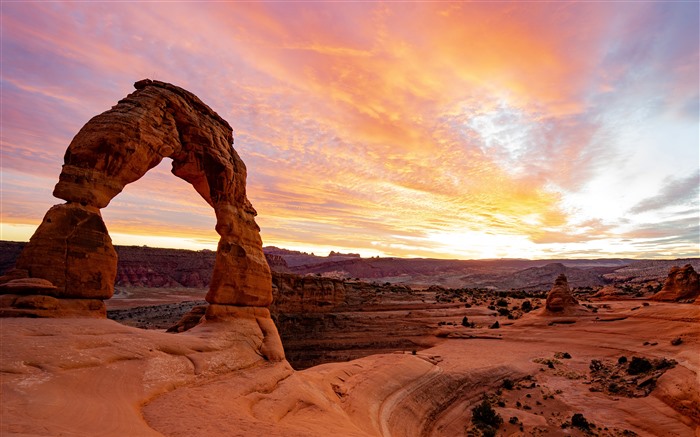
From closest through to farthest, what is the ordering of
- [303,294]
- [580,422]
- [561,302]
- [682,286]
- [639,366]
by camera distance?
[580,422], [639,366], [682,286], [561,302], [303,294]

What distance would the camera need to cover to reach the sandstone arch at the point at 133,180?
10.2 m

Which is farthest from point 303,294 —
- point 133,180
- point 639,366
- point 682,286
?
point 682,286

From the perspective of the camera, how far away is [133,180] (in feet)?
40.4

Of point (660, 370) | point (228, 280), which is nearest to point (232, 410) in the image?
point (228, 280)

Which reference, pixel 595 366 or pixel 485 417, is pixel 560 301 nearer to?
pixel 595 366

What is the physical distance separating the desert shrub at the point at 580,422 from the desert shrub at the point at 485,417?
2.73 m

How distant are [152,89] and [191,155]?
2711 millimetres

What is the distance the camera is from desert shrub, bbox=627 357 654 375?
18.6 m

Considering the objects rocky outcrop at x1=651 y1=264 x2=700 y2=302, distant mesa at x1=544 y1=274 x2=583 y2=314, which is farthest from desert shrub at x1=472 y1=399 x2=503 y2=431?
rocky outcrop at x1=651 y1=264 x2=700 y2=302

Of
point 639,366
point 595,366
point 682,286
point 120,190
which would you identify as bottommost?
point 595,366

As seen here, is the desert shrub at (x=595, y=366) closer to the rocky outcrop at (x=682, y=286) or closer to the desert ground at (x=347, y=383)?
the desert ground at (x=347, y=383)

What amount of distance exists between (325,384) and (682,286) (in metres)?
33.3

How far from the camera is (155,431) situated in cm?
620

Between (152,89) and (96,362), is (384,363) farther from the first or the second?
(152,89)
